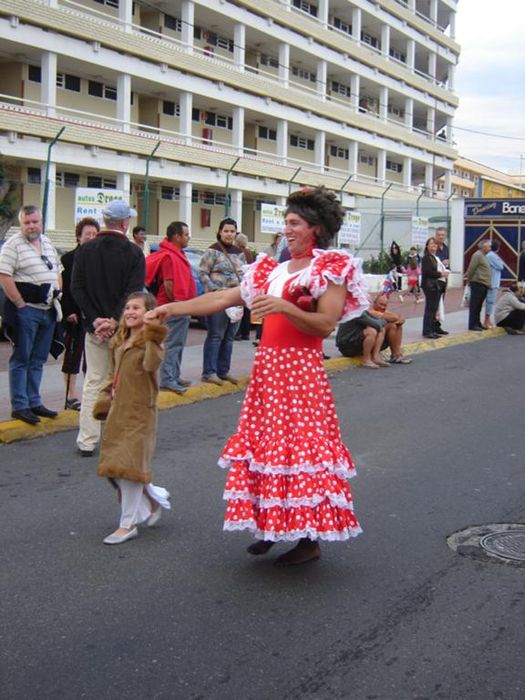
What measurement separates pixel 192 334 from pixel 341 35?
45.3 m

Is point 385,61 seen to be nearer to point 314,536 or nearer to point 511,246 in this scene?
point 511,246

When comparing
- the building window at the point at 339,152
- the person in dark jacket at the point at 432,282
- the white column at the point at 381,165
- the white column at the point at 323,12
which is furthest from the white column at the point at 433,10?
the person in dark jacket at the point at 432,282

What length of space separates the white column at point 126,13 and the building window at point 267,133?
47.3ft

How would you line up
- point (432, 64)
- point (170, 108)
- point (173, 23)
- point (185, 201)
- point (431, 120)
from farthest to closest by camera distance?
1. point (431, 120)
2. point (432, 64)
3. point (170, 108)
4. point (173, 23)
5. point (185, 201)

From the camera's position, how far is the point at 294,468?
14.6 ft

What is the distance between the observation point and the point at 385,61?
62.4m

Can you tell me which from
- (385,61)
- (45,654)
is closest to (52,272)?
(45,654)

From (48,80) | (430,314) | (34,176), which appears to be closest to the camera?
(430,314)

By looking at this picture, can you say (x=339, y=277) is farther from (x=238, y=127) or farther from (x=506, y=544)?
(x=238, y=127)

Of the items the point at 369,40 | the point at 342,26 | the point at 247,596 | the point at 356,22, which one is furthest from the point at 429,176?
the point at 247,596

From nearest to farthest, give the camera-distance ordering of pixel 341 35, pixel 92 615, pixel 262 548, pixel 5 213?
pixel 92 615, pixel 262 548, pixel 5 213, pixel 341 35

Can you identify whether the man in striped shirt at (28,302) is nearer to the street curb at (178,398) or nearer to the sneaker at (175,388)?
the street curb at (178,398)

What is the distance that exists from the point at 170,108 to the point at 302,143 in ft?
45.5

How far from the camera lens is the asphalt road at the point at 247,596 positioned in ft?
11.6
